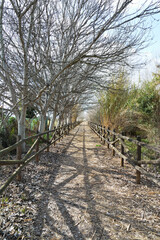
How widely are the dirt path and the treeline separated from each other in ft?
20.0

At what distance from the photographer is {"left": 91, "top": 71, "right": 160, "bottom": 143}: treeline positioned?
10.8 metres

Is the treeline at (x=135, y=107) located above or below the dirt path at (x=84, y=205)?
above

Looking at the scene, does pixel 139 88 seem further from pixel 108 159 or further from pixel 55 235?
pixel 55 235

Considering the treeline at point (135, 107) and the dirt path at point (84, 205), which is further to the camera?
the treeline at point (135, 107)

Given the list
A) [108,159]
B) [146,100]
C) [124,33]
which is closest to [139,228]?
[108,159]

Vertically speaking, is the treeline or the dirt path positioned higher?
the treeline

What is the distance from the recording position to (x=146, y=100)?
36.6ft

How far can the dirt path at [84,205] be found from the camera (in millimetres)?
2566

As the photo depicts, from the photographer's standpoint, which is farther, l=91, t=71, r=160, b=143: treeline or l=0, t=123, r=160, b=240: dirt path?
l=91, t=71, r=160, b=143: treeline

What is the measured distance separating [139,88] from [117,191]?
10032 mm

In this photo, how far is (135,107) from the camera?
11703 mm

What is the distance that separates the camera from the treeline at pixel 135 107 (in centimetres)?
1080

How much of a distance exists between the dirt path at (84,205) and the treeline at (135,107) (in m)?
6.09

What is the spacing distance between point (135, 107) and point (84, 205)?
372 inches
